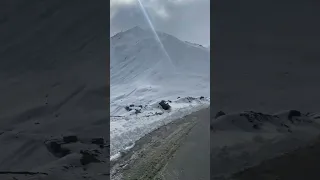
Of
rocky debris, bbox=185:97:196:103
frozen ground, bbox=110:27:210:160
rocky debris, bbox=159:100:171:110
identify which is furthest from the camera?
rocky debris, bbox=159:100:171:110

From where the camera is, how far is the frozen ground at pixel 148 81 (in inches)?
100.0

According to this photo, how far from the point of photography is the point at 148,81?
296cm

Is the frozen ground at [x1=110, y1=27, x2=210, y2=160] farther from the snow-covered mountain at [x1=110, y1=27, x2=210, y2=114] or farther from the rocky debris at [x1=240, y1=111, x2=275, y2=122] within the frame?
the rocky debris at [x1=240, y1=111, x2=275, y2=122]
